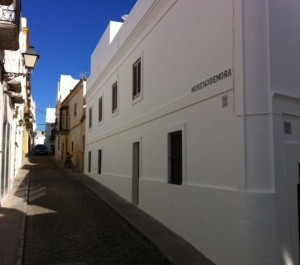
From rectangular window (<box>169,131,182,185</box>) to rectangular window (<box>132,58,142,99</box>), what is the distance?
3287 millimetres

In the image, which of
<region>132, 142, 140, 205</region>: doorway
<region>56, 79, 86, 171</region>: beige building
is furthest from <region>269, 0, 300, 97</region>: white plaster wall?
<region>56, 79, 86, 171</region>: beige building

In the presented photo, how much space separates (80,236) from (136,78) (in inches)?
223

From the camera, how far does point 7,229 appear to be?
967 cm

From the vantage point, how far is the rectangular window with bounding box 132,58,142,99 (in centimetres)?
1291

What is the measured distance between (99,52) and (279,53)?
15330 mm

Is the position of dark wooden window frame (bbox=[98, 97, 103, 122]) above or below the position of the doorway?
above

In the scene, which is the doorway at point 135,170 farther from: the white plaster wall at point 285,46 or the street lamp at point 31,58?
the white plaster wall at point 285,46

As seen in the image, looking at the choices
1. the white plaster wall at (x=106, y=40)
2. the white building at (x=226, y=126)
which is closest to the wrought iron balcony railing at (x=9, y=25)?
the white building at (x=226, y=126)

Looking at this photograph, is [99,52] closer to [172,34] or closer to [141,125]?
[141,125]

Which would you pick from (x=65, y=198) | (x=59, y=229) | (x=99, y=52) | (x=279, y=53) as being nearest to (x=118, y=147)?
(x=65, y=198)

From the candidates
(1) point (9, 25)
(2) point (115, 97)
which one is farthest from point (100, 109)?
(1) point (9, 25)

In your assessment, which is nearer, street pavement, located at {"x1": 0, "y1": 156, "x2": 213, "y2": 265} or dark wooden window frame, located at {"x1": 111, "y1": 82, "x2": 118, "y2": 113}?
street pavement, located at {"x1": 0, "y1": 156, "x2": 213, "y2": 265}

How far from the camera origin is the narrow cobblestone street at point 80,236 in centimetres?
768

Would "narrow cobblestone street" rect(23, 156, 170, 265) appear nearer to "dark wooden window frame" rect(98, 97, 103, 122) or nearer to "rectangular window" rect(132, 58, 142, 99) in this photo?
"rectangular window" rect(132, 58, 142, 99)
